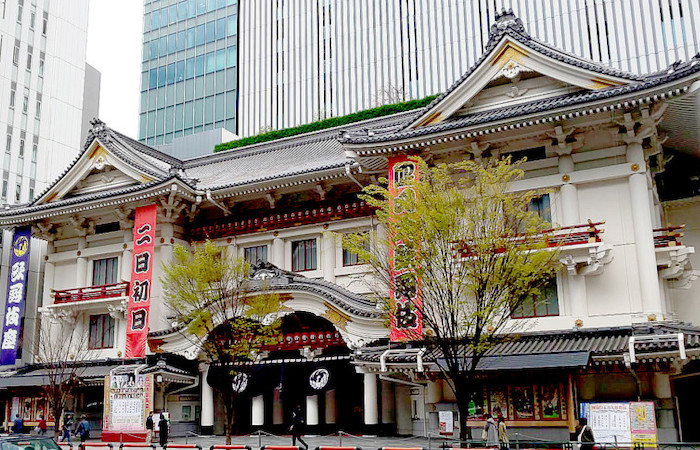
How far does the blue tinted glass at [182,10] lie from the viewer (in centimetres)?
8062

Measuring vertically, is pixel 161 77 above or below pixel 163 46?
below

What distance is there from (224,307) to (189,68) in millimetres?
58292

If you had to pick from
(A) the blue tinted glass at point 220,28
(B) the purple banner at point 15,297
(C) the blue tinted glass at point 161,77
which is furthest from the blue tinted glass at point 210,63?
(B) the purple banner at point 15,297

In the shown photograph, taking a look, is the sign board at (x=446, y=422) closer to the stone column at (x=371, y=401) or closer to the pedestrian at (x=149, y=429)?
the stone column at (x=371, y=401)

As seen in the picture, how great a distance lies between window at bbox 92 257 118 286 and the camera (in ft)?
112

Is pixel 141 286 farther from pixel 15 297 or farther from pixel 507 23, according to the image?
pixel 507 23

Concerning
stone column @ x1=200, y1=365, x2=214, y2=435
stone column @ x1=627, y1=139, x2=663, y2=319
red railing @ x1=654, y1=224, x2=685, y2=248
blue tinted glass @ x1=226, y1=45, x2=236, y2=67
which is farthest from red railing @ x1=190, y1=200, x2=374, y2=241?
blue tinted glass @ x1=226, y1=45, x2=236, y2=67

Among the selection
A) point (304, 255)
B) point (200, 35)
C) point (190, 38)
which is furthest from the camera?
point (190, 38)

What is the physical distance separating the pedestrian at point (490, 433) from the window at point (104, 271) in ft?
66.8

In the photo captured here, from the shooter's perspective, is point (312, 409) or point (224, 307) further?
point (312, 409)

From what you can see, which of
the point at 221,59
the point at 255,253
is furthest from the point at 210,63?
the point at 255,253

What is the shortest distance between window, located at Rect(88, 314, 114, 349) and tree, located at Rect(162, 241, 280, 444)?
25.9 ft

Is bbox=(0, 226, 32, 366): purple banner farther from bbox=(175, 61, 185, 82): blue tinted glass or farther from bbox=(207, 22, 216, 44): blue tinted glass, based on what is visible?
bbox=(207, 22, 216, 44): blue tinted glass

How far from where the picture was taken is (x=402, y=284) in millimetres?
20203
